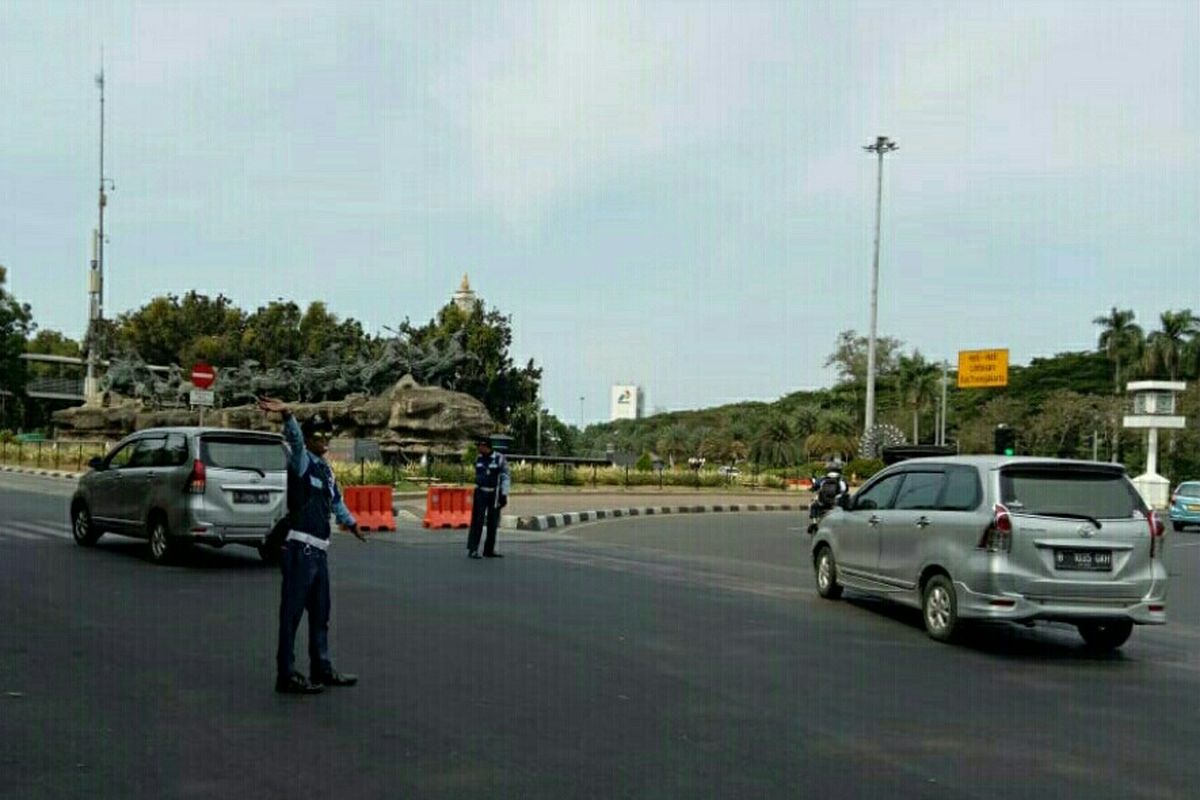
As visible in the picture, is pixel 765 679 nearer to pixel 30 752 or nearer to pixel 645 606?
pixel 645 606

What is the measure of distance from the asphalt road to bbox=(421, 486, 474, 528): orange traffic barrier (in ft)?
26.4

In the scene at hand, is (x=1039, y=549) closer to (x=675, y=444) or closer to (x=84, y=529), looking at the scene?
(x=84, y=529)

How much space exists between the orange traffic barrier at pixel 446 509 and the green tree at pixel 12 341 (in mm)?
72034

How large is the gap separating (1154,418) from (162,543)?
45339mm

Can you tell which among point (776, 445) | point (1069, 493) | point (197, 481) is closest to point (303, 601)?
point (1069, 493)

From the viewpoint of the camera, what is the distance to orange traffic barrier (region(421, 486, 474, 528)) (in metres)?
21.6

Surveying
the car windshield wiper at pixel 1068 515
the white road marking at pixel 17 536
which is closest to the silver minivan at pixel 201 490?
the white road marking at pixel 17 536

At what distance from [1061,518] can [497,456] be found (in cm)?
864

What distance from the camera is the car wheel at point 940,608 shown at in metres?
10.1

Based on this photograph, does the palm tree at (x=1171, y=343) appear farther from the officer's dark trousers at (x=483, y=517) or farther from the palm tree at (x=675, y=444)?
the officer's dark trousers at (x=483, y=517)

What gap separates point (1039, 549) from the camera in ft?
31.6

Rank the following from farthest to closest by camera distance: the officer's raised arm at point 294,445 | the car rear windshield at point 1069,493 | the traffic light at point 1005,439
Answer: the traffic light at point 1005,439 → the car rear windshield at point 1069,493 → the officer's raised arm at point 294,445


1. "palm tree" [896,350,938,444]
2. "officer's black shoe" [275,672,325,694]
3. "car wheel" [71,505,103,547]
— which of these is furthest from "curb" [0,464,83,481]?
"palm tree" [896,350,938,444]

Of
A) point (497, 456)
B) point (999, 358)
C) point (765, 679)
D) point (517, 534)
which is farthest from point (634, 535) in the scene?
point (999, 358)
